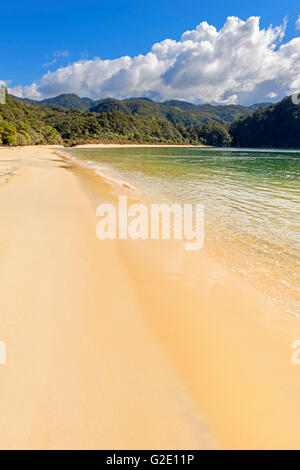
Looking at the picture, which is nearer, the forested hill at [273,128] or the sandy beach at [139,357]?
the sandy beach at [139,357]

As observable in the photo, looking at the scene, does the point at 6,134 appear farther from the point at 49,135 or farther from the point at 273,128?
the point at 273,128

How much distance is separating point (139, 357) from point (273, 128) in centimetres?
20772

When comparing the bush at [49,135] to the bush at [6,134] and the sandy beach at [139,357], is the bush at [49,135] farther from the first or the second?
the sandy beach at [139,357]

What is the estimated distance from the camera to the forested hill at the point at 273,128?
6580 inches

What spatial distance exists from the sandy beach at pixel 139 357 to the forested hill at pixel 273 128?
196 metres

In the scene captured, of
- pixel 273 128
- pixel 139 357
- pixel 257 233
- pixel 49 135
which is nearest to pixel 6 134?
pixel 49 135

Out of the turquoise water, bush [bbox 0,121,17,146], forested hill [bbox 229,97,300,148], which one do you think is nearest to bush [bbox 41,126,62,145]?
bush [bbox 0,121,17,146]

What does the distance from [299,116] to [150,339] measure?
669 feet

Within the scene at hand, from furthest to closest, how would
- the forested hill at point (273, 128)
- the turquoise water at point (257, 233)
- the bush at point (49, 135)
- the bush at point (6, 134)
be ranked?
the forested hill at point (273, 128) → the bush at point (49, 135) → the bush at point (6, 134) → the turquoise water at point (257, 233)

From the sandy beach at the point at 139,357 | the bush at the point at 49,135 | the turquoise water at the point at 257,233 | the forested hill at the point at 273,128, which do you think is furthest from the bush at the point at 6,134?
the forested hill at the point at 273,128

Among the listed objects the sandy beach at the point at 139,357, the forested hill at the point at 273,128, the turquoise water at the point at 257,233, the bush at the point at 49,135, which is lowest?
the sandy beach at the point at 139,357

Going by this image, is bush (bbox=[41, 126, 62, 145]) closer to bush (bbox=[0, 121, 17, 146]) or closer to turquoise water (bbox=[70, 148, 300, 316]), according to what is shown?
bush (bbox=[0, 121, 17, 146])

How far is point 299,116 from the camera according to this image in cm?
16438

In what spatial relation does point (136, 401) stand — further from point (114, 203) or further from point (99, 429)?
point (114, 203)
